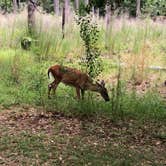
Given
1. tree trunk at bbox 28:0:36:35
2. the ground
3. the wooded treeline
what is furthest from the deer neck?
tree trunk at bbox 28:0:36:35

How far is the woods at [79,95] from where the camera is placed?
6.57 metres

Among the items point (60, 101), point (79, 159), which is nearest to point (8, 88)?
Answer: point (60, 101)

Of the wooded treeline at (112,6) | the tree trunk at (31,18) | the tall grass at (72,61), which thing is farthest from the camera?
the tree trunk at (31,18)

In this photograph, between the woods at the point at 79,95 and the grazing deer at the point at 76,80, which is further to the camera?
the grazing deer at the point at 76,80

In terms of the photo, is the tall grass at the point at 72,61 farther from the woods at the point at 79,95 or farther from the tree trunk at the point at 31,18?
the tree trunk at the point at 31,18

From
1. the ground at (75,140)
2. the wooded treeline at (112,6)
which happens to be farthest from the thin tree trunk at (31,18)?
the ground at (75,140)

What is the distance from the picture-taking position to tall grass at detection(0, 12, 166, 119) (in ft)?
28.9

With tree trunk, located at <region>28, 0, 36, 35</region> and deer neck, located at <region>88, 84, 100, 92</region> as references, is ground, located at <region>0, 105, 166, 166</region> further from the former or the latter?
tree trunk, located at <region>28, 0, 36, 35</region>

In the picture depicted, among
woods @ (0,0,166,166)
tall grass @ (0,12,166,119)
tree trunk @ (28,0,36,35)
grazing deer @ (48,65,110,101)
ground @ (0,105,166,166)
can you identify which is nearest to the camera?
ground @ (0,105,166,166)

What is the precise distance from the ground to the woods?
0.04 feet

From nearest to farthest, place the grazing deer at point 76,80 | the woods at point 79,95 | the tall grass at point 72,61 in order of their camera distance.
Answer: the woods at point 79,95, the tall grass at point 72,61, the grazing deer at point 76,80

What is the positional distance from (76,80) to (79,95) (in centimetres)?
37

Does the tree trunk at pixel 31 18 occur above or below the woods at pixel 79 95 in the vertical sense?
above

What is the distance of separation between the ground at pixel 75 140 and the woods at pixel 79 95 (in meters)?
0.01
